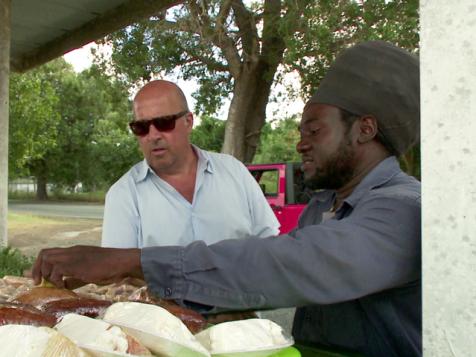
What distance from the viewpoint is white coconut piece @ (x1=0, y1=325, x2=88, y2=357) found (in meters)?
1.08

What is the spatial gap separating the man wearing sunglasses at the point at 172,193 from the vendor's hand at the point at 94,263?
4.64ft

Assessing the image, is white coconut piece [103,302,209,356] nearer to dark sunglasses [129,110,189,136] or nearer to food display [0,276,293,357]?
food display [0,276,293,357]

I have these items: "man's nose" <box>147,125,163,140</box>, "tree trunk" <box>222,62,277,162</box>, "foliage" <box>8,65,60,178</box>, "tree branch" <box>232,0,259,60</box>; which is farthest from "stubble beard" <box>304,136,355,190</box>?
"foliage" <box>8,65,60,178</box>

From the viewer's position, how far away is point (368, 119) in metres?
1.72

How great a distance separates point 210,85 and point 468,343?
1079cm

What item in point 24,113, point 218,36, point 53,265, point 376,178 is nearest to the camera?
point 53,265

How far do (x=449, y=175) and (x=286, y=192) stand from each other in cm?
812

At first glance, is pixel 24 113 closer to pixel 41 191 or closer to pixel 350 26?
pixel 350 26

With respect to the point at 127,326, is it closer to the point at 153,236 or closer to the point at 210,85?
the point at 153,236

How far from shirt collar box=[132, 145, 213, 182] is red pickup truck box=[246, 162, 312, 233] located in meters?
5.57

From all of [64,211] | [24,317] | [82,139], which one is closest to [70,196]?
[82,139]

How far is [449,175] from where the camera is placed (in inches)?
46.5

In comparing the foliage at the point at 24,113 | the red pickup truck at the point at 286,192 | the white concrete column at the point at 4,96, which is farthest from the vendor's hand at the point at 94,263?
the foliage at the point at 24,113

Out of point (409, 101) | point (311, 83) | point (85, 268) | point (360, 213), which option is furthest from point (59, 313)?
point (311, 83)
